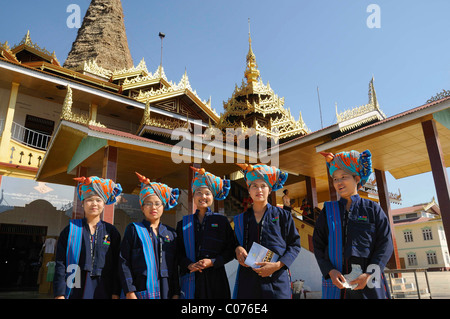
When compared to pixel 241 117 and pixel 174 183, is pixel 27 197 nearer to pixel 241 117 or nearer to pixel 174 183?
pixel 174 183

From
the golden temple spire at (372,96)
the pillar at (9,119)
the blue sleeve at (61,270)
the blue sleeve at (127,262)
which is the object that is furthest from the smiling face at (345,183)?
the pillar at (9,119)

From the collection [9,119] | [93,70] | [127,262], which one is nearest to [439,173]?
[127,262]

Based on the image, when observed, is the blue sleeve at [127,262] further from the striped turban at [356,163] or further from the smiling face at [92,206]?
the striped turban at [356,163]

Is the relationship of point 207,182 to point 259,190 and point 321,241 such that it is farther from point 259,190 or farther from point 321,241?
point 321,241

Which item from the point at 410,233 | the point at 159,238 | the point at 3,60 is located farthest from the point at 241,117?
the point at 410,233

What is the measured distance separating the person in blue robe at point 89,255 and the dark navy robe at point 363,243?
6.46ft

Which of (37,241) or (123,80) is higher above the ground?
(123,80)

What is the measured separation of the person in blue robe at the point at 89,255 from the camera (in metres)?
3.01

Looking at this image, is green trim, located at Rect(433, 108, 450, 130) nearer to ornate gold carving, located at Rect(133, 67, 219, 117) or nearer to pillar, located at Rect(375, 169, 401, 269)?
pillar, located at Rect(375, 169, 401, 269)

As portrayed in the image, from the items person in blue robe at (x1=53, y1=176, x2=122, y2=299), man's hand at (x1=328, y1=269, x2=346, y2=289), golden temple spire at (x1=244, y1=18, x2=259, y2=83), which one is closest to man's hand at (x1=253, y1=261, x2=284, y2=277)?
man's hand at (x1=328, y1=269, x2=346, y2=289)

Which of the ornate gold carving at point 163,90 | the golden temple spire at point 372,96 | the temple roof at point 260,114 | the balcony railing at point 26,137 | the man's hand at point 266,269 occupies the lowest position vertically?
the man's hand at point 266,269

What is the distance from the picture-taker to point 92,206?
3389mm
